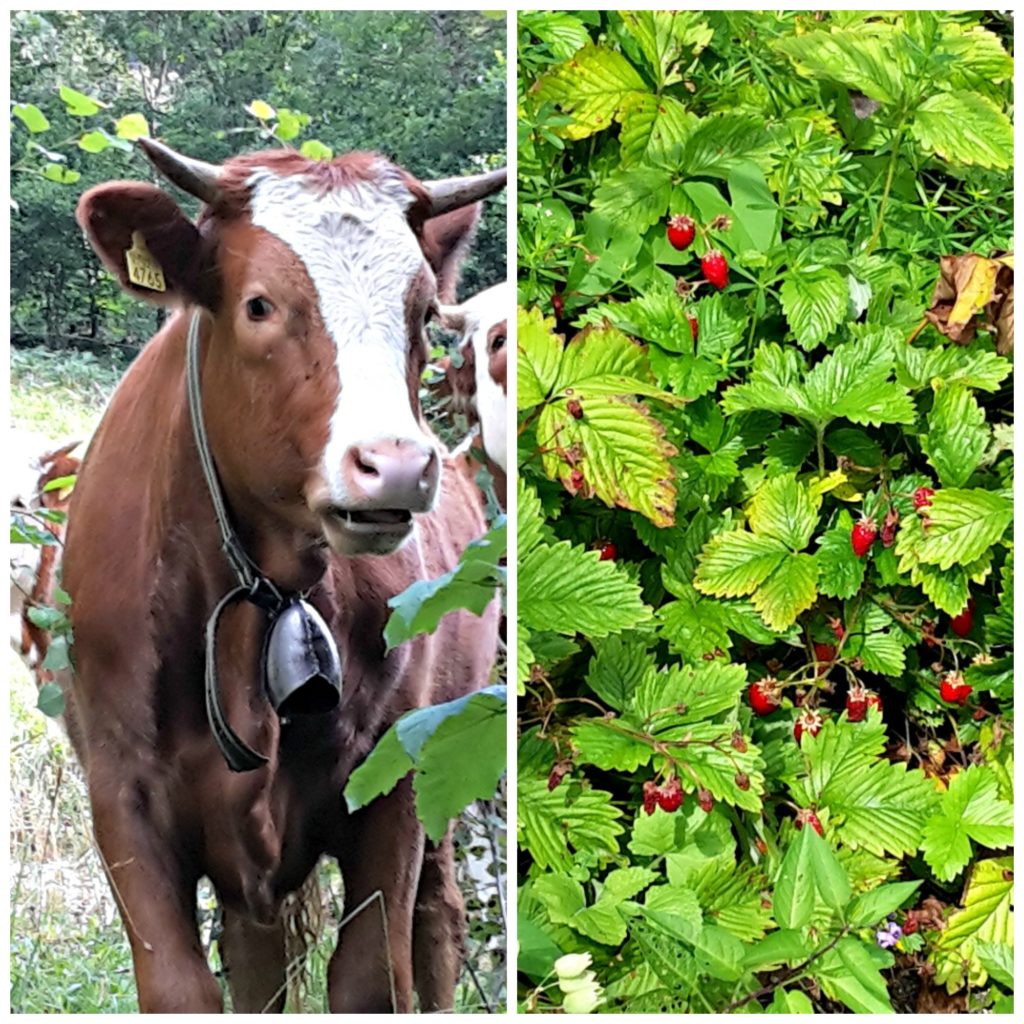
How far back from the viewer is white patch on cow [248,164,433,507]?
1.01 metres

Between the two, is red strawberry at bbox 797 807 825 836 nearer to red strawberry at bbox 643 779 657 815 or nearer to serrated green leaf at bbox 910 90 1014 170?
red strawberry at bbox 643 779 657 815

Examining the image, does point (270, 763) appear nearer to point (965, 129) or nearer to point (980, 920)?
point (980, 920)

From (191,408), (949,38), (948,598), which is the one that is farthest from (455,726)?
(949,38)

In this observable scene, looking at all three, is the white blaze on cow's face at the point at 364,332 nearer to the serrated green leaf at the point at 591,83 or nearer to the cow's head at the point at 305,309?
the cow's head at the point at 305,309

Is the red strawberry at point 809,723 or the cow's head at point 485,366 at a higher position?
the cow's head at point 485,366

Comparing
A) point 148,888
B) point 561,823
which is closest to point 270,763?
point 148,888

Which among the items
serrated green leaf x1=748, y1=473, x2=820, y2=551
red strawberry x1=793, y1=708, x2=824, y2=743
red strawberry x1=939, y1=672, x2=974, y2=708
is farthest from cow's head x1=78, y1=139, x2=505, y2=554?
red strawberry x1=939, y1=672, x2=974, y2=708

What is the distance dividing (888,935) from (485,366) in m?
0.72

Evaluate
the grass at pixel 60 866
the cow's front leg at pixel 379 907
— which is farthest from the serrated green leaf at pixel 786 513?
the grass at pixel 60 866

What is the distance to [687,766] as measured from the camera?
114cm

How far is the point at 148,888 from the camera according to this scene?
1.06m

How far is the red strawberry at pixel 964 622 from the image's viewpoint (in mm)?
1205

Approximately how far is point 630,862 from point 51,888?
22.8 inches

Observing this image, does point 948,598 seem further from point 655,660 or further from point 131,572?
point 131,572
